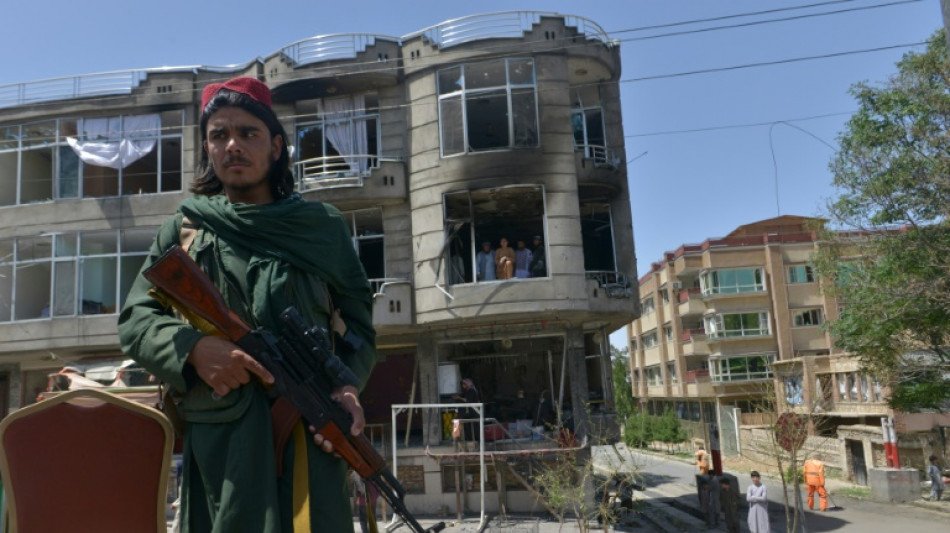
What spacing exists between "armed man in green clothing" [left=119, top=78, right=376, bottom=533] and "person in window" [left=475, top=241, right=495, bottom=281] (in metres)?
16.7

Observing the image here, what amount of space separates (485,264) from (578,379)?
3.98 m

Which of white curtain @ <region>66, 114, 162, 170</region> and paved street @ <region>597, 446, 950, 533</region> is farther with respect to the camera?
white curtain @ <region>66, 114, 162, 170</region>

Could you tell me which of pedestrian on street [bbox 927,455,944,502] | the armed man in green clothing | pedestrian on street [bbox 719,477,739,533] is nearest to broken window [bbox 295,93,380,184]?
pedestrian on street [bbox 719,477,739,533]

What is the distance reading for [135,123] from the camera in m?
22.3

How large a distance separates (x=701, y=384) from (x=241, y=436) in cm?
4900

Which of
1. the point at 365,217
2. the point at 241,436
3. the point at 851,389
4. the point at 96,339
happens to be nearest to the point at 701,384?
the point at 851,389

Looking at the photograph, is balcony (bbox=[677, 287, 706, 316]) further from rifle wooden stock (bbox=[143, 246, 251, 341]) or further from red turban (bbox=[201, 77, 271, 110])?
rifle wooden stock (bbox=[143, 246, 251, 341])

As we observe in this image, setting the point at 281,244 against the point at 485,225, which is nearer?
the point at 281,244

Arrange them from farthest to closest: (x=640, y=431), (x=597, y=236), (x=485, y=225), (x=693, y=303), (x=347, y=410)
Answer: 1. (x=640, y=431)
2. (x=693, y=303)
3. (x=597, y=236)
4. (x=485, y=225)
5. (x=347, y=410)

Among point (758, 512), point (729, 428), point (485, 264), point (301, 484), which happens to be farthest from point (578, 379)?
point (729, 428)

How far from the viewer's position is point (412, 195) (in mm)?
20797

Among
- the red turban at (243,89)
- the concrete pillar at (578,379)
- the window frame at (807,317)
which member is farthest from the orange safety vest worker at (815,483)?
the window frame at (807,317)

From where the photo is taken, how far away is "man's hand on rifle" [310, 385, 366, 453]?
2613 mm

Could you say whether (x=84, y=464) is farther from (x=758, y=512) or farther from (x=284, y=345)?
(x=758, y=512)
